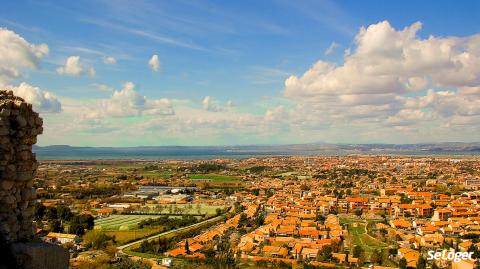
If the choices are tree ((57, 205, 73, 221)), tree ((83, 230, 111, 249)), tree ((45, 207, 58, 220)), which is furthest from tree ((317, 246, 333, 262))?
tree ((45, 207, 58, 220))

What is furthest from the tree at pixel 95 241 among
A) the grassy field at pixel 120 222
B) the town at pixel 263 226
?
the grassy field at pixel 120 222

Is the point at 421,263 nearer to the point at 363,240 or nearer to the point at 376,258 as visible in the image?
the point at 376,258

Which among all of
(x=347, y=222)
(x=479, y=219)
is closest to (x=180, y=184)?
(x=347, y=222)

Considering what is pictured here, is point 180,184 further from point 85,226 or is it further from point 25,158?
point 25,158

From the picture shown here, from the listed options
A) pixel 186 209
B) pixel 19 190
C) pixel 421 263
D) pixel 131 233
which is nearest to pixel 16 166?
pixel 19 190

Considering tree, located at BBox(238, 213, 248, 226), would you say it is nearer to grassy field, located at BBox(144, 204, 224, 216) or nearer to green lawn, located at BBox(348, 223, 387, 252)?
grassy field, located at BBox(144, 204, 224, 216)

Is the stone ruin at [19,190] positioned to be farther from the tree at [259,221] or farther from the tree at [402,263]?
the tree at [259,221]
